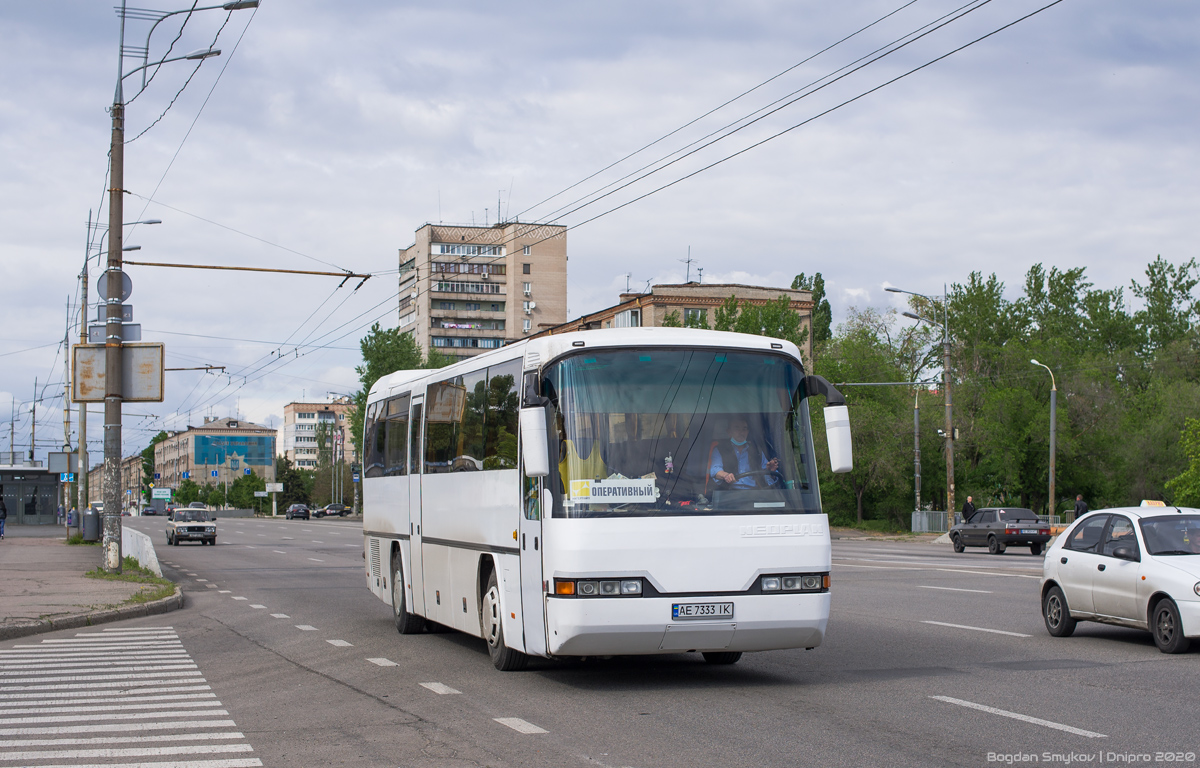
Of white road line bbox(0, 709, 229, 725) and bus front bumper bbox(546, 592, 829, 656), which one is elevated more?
bus front bumper bbox(546, 592, 829, 656)

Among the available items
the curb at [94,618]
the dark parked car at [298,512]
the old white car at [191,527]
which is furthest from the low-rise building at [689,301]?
the curb at [94,618]

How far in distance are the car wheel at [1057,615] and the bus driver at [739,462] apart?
17.5 feet

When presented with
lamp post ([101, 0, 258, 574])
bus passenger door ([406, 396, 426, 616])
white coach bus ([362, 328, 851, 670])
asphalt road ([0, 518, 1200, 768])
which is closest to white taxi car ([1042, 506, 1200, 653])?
asphalt road ([0, 518, 1200, 768])

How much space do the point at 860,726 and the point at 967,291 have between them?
89.6 meters

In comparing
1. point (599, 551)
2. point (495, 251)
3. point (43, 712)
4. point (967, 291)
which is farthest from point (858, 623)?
point (495, 251)

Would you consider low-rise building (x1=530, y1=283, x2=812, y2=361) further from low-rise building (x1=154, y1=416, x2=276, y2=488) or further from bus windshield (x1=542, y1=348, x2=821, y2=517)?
bus windshield (x1=542, y1=348, x2=821, y2=517)

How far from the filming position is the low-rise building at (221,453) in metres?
164

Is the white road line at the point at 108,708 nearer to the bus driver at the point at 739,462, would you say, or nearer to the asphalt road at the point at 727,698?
the asphalt road at the point at 727,698

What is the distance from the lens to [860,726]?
798cm

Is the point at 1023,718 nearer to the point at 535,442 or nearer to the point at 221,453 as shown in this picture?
the point at 535,442

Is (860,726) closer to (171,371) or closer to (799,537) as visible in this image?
(799,537)

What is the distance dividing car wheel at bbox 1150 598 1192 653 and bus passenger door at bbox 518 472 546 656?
6.32 metres

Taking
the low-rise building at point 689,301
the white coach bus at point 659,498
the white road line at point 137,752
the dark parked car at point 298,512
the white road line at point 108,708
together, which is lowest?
the dark parked car at point 298,512

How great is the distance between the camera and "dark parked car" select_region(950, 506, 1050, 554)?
3741 centimetres
